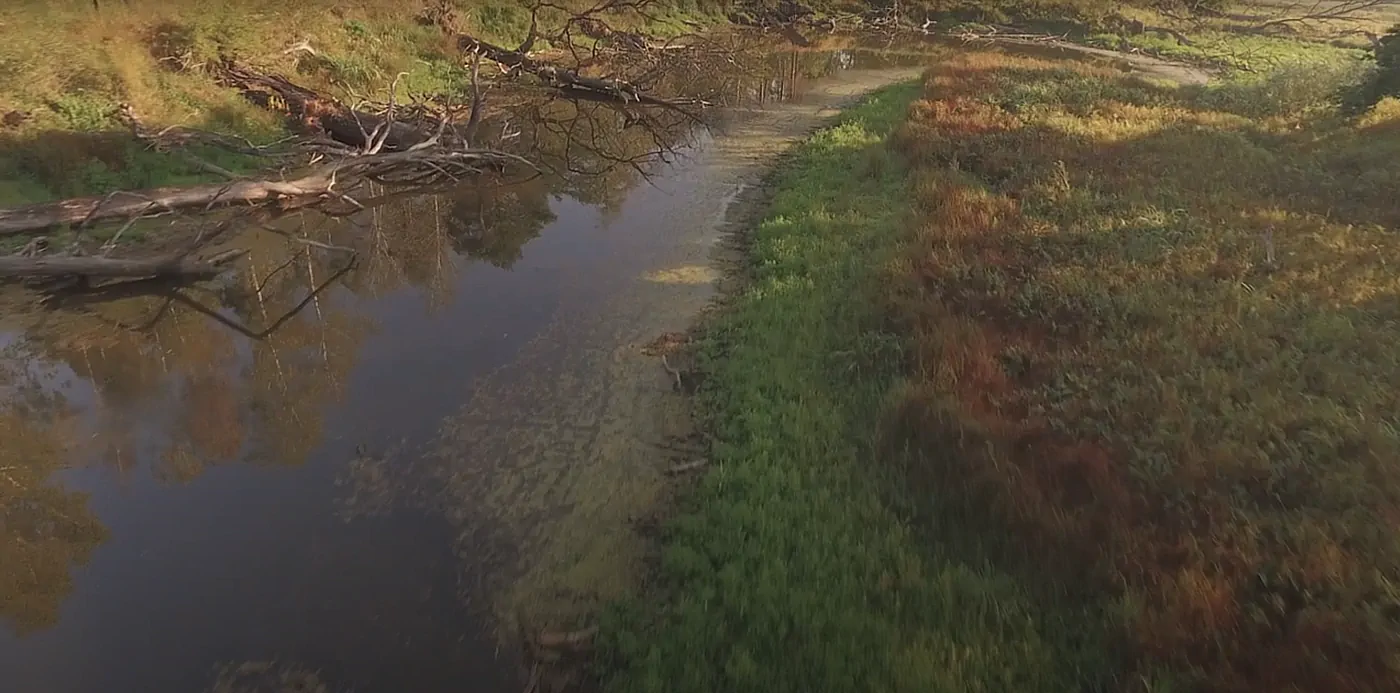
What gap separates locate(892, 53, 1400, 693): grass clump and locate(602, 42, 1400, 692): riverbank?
Result: 3cm

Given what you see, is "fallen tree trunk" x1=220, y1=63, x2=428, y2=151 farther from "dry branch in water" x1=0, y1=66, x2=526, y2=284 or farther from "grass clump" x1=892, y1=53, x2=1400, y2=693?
"grass clump" x1=892, y1=53, x2=1400, y2=693

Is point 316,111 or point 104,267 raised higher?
point 316,111

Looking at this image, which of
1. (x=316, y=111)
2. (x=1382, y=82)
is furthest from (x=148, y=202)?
(x=1382, y=82)

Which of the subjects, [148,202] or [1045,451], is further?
[148,202]

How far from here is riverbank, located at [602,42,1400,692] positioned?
5086 mm

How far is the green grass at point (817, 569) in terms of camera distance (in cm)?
513

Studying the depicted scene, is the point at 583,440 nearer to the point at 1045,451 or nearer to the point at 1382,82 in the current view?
the point at 1045,451

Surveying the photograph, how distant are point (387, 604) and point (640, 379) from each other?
13.2ft

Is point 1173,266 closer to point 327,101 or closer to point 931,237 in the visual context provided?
point 931,237

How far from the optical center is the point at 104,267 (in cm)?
1080

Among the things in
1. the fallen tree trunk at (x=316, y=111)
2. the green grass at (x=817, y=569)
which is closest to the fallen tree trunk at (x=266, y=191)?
the fallen tree trunk at (x=316, y=111)

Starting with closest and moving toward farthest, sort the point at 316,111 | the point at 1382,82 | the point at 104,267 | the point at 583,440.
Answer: the point at 583,440 < the point at 104,267 < the point at 316,111 < the point at 1382,82

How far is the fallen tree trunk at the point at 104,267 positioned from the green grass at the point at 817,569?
24.7ft

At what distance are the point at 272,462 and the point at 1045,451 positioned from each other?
726cm
